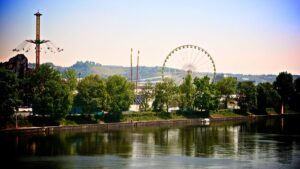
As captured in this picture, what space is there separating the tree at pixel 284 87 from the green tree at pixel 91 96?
6224 cm

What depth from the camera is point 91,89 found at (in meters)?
90.6

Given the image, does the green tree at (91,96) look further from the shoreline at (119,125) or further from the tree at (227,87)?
the tree at (227,87)

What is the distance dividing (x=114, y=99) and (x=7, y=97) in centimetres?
2287

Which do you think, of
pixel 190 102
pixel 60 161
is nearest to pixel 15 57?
pixel 190 102

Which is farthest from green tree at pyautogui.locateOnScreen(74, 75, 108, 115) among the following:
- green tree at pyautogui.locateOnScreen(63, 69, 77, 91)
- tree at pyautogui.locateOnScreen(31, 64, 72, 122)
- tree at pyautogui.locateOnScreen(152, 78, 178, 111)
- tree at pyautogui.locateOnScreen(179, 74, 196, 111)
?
tree at pyautogui.locateOnScreen(179, 74, 196, 111)

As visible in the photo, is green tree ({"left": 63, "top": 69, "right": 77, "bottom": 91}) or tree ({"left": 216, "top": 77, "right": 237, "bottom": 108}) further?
tree ({"left": 216, "top": 77, "right": 237, "bottom": 108})

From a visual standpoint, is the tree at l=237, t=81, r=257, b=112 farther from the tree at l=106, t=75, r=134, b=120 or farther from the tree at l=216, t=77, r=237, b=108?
the tree at l=106, t=75, r=134, b=120

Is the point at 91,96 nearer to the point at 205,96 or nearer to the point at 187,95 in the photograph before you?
the point at 187,95

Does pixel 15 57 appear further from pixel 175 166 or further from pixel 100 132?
pixel 175 166

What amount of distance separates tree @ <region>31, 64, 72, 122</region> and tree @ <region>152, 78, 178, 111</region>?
25467mm

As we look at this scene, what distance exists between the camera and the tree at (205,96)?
366 ft

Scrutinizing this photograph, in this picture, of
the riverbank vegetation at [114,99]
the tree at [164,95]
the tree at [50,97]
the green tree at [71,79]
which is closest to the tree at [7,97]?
the riverbank vegetation at [114,99]

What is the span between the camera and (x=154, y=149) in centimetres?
6481

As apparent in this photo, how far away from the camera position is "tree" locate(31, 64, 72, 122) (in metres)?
79.5
